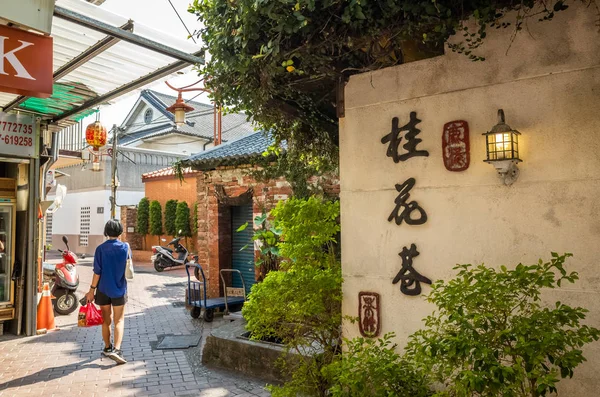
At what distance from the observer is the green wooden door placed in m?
10.4

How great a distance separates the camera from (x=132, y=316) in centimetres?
935

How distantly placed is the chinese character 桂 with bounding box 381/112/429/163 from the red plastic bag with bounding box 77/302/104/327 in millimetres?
4565

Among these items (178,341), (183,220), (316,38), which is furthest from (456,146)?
(183,220)

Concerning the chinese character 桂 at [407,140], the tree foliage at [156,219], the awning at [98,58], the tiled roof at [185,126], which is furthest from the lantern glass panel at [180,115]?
the tiled roof at [185,126]

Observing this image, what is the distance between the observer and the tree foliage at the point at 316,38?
3.21 metres

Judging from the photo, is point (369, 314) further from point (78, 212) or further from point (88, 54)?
point (78, 212)

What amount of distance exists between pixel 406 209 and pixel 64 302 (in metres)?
8.13

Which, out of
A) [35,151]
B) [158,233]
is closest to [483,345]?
[35,151]

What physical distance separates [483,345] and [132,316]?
8.24 metres

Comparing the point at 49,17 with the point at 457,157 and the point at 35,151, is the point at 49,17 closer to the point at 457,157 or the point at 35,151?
the point at 457,157

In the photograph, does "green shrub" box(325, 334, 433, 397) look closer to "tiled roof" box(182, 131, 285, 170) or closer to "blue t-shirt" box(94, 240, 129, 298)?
"blue t-shirt" box(94, 240, 129, 298)

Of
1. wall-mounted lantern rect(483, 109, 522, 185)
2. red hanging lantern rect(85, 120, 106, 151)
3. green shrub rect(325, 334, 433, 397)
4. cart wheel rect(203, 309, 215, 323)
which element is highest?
red hanging lantern rect(85, 120, 106, 151)

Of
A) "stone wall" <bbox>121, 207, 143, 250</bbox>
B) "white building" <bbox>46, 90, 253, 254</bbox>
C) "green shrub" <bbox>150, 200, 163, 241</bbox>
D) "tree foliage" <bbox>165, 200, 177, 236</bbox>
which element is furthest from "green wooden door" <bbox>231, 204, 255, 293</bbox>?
"stone wall" <bbox>121, 207, 143, 250</bbox>

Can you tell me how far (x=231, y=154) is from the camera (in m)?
10.2
